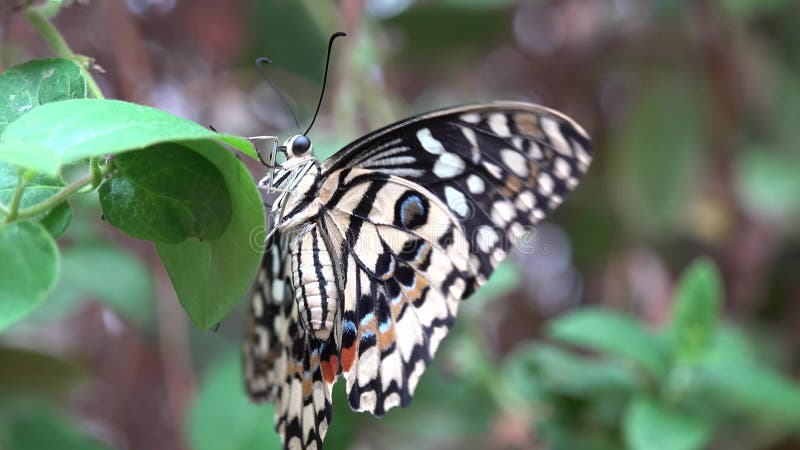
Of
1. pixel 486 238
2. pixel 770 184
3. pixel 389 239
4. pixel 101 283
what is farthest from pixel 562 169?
pixel 770 184

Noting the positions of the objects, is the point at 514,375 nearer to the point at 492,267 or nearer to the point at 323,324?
the point at 492,267

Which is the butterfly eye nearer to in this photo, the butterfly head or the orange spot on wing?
the butterfly head

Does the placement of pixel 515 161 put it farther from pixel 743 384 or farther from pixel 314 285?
pixel 743 384

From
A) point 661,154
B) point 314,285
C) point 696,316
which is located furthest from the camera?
point 661,154

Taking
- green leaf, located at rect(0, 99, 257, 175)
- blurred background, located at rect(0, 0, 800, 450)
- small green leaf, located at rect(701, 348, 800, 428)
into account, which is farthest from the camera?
blurred background, located at rect(0, 0, 800, 450)

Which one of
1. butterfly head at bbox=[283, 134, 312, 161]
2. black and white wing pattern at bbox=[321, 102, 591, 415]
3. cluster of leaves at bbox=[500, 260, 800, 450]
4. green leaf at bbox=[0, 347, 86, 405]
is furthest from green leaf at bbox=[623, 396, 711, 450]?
green leaf at bbox=[0, 347, 86, 405]

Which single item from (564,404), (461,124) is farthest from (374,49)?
(564,404)
